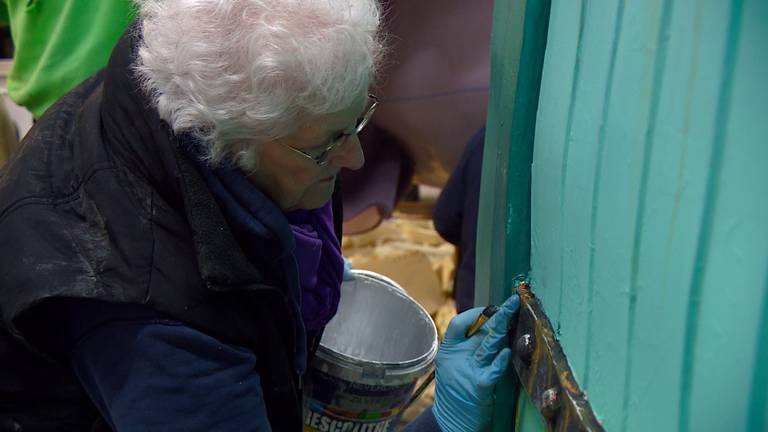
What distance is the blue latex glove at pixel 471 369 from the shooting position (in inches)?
45.0

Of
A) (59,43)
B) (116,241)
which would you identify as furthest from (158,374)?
(59,43)

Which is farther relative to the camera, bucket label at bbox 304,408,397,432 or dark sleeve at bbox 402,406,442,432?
bucket label at bbox 304,408,397,432

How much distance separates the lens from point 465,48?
8.32 ft

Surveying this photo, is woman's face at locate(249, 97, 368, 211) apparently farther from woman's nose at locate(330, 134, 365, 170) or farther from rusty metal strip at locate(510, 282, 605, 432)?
rusty metal strip at locate(510, 282, 605, 432)

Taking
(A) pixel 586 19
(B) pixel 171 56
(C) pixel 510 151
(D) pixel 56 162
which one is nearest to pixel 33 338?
(D) pixel 56 162

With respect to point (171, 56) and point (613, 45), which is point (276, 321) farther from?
point (613, 45)

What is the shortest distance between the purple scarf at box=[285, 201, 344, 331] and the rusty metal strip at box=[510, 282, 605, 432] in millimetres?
497

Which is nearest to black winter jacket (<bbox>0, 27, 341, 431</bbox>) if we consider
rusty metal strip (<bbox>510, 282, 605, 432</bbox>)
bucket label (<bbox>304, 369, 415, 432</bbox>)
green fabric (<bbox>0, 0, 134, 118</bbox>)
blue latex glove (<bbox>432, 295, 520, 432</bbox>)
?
blue latex glove (<bbox>432, 295, 520, 432</bbox>)

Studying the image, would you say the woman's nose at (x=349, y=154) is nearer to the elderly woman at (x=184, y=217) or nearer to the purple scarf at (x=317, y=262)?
the elderly woman at (x=184, y=217)

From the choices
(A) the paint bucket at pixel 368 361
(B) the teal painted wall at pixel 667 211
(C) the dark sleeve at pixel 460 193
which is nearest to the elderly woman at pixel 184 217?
(B) the teal painted wall at pixel 667 211

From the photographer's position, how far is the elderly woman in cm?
113

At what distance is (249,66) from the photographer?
3.69ft

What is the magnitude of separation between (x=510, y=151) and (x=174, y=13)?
532 mm

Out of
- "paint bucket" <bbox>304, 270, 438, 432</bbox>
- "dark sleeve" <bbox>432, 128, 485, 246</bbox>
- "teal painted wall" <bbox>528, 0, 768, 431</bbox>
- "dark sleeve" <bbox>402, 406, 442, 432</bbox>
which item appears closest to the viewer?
"teal painted wall" <bbox>528, 0, 768, 431</bbox>
